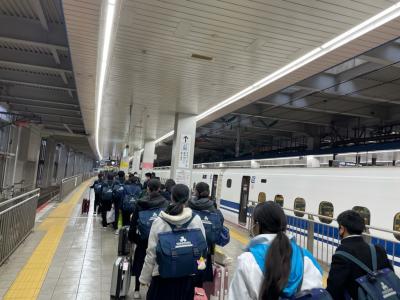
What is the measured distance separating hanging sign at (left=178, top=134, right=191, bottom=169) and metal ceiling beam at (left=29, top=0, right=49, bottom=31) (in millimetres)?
5391

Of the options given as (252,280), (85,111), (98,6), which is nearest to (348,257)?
(252,280)

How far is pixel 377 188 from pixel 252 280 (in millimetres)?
5674

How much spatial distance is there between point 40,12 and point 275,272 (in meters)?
6.45

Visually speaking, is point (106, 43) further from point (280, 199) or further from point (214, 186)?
point (214, 186)

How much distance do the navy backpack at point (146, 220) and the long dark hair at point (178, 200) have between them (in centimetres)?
65

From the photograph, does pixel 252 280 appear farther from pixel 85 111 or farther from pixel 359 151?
pixel 85 111

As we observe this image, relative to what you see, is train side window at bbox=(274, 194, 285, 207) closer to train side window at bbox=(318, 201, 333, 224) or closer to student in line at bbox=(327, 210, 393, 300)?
train side window at bbox=(318, 201, 333, 224)

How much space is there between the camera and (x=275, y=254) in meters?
1.84

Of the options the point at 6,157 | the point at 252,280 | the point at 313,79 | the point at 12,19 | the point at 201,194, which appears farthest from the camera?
the point at 6,157

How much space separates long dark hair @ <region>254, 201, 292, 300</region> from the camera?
5.84 feet

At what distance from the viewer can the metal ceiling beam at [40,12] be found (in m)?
6.10

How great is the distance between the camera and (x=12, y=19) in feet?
24.0

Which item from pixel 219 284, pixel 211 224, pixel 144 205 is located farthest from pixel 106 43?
pixel 219 284

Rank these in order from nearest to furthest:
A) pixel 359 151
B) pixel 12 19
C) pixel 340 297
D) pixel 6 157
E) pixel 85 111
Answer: pixel 340 297
pixel 12 19
pixel 359 151
pixel 85 111
pixel 6 157
